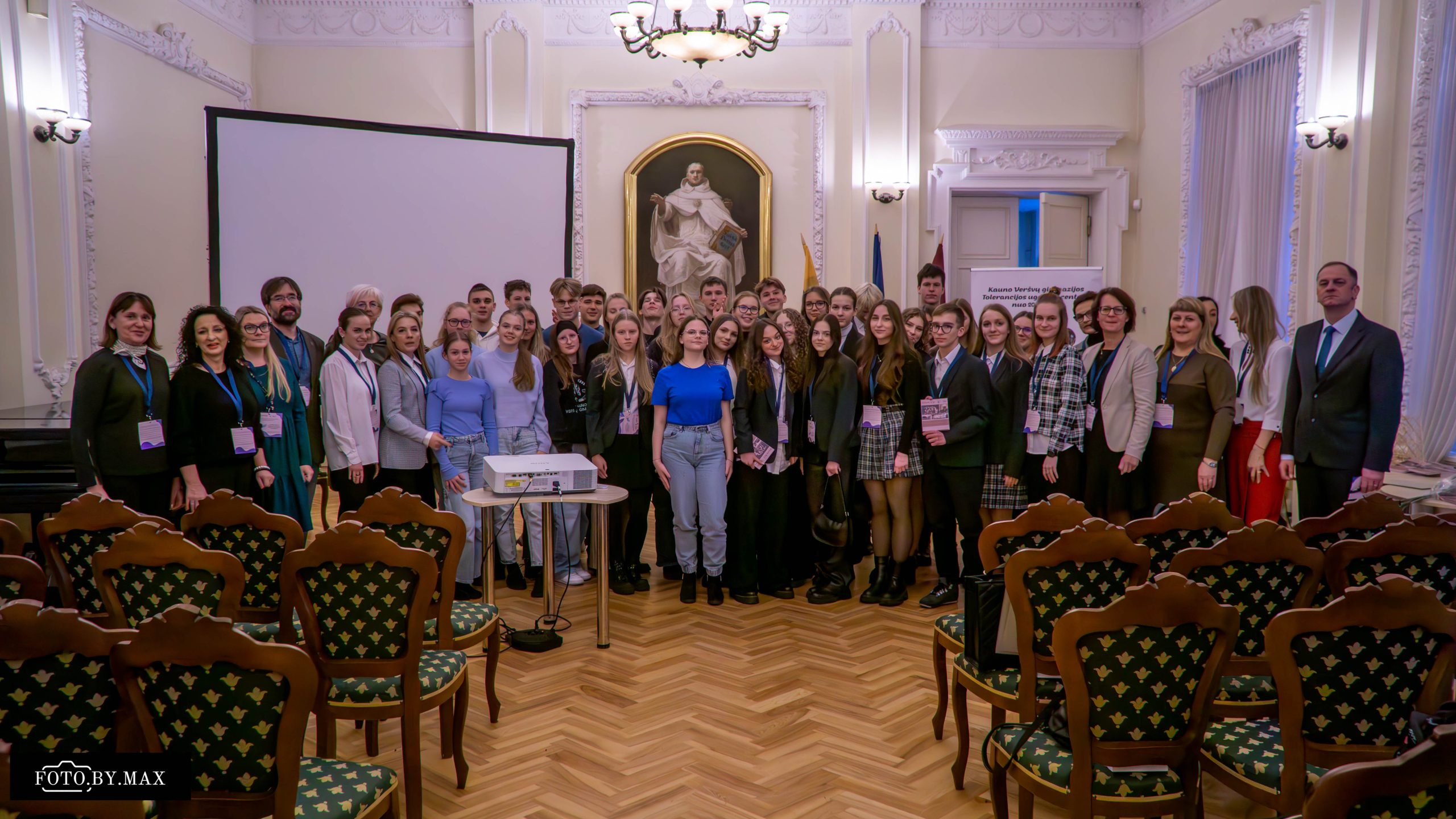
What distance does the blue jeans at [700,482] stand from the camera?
4516 millimetres

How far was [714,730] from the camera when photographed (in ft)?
10.5

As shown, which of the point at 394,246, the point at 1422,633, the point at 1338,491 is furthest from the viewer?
the point at 394,246

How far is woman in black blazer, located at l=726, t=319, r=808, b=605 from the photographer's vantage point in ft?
15.1

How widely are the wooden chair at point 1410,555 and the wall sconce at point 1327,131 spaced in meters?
4.35

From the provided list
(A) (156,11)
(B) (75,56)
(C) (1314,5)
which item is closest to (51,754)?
(B) (75,56)

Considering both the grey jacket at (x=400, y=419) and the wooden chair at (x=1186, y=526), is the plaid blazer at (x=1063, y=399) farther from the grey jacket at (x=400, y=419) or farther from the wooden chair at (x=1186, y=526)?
the grey jacket at (x=400, y=419)

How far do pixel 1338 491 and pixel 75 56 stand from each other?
25.1 feet

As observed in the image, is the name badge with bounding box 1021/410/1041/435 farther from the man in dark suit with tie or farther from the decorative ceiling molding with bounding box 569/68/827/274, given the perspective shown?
the decorative ceiling molding with bounding box 569/68/827/274

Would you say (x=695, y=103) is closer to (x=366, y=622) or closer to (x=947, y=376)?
(x=947, y=376)

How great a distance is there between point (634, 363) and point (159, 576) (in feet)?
8.67

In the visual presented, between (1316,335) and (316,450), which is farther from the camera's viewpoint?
(316,450)

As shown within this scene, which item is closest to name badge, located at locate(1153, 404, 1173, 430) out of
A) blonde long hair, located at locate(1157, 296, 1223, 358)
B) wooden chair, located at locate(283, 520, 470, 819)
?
blonde long hair, located at locate(1157, 296, 1223, 358)

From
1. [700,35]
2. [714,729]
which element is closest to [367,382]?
[714,729]

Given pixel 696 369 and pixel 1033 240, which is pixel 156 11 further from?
pixel 1033 240
